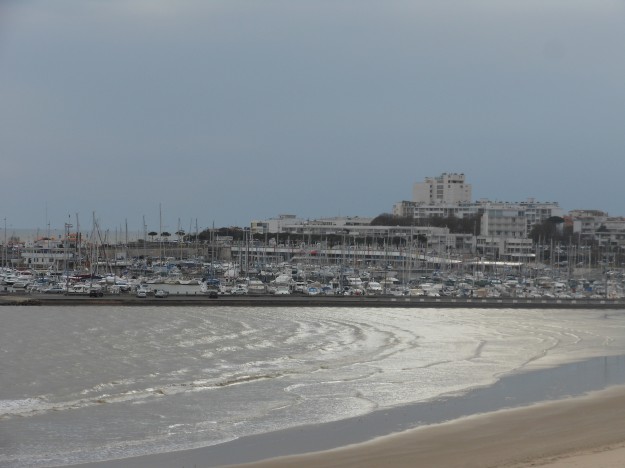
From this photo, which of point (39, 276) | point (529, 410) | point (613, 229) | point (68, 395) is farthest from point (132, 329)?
point (613, 229)

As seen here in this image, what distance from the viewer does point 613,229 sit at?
470 ft

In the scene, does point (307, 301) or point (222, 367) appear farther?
point (307, 301)

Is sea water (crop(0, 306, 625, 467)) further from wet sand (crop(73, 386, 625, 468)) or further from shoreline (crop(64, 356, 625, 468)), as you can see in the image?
wet sand (crop(73, 386, 625, 468))

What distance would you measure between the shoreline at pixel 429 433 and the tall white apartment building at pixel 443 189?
528ft

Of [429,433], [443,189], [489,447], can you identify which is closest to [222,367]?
[429,433]

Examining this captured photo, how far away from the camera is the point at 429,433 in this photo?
53.5 ft

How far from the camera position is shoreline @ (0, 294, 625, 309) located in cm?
5066

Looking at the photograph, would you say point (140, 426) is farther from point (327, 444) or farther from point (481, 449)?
point (481, 449)

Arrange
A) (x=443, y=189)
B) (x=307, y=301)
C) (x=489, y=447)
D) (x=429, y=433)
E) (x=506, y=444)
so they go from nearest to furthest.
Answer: (x=489, y=447), (x=506, y=444), (x=429, y=433), (x=307, y=301), (x=443, y=189)

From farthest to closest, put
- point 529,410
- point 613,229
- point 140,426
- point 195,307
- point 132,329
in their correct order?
point 613,229, point 195,307, point 132,329, point 529,410, point 140,426

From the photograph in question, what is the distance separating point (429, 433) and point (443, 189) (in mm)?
170959

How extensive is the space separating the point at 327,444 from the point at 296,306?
37525 mm

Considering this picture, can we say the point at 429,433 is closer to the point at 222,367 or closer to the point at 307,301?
the point at 222,367

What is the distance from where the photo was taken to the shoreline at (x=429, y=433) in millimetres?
14188
